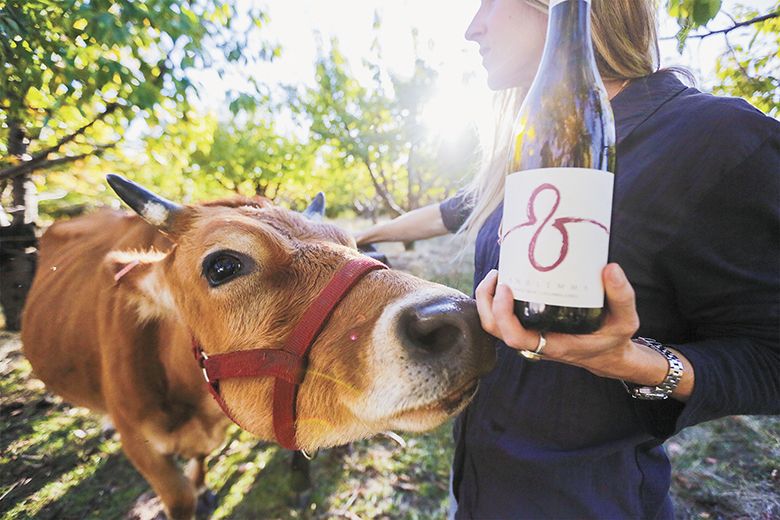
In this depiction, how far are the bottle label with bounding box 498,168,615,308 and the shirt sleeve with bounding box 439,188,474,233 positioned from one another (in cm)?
182

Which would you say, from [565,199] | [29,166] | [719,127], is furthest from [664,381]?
[29,166]

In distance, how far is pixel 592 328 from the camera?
854 mm

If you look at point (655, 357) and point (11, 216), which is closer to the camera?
point (655, 357)

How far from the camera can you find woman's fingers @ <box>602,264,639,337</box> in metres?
0.79

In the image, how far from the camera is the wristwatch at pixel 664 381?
1.04 metres

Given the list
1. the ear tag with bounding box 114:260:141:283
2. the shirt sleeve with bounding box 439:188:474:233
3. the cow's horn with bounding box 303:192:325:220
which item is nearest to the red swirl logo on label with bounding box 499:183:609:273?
the shirt sleeve with bounding box 439:188:474:233

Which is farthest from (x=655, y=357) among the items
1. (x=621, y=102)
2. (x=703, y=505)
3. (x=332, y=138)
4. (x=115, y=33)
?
(x=332, y=138)

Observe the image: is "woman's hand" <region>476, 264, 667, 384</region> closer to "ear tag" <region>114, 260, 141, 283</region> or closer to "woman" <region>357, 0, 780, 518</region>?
"woman" <region>357, 0, 780, 518</region>

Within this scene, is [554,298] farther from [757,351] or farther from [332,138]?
[332,138]

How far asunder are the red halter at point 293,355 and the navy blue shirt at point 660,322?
2.00 feet

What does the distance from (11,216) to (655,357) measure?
3.99 metres

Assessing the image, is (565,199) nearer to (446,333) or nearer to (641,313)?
(446,333)

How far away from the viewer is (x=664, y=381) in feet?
3.44

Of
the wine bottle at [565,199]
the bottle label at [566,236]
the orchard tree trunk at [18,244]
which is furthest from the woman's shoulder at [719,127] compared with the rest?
the orchard tree trunk at [18,244]
